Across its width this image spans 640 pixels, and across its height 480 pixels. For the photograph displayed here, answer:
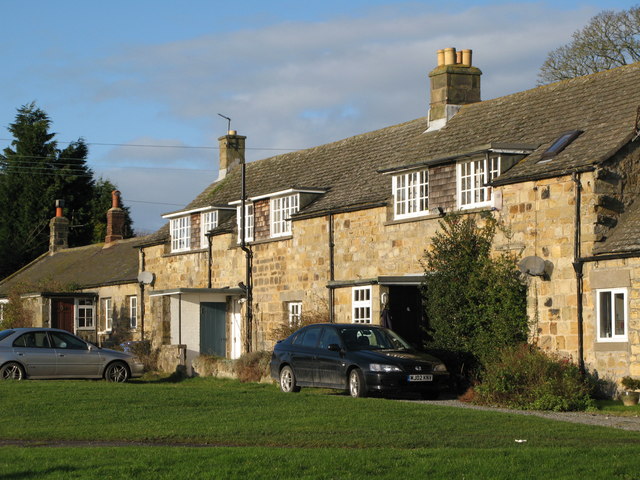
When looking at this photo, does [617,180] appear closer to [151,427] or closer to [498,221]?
[498,221]

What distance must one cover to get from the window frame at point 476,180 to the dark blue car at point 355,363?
395cm

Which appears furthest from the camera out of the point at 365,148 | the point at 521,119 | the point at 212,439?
the point at 365,148

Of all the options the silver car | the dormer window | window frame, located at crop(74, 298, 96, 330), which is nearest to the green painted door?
the dormer window

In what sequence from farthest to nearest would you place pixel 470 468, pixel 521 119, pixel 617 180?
1. pixel 521 119
2. pixel 617 180
3. pixel 470 468

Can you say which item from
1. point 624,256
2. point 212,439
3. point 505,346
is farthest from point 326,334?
point 212,439

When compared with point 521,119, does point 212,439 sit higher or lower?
lower

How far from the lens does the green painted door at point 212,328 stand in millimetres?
32469

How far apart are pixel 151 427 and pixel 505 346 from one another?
29.3ft

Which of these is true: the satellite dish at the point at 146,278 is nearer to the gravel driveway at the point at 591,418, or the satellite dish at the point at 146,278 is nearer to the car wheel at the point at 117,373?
the car wheel at the point at 117,373

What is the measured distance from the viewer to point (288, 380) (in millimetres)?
21547

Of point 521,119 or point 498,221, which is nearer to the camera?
point 498,221

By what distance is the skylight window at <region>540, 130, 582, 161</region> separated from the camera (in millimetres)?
21500

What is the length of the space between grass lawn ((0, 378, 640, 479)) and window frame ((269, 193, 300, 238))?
1032 cm

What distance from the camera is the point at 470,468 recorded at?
10828 mm
